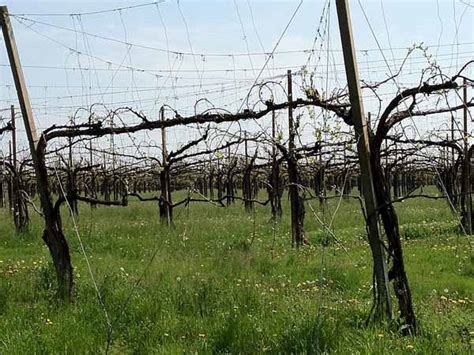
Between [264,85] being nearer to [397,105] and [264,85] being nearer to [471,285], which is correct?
[397,105]

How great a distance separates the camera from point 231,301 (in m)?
5.81

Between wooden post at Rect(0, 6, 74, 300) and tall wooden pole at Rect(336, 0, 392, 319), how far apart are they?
360cm

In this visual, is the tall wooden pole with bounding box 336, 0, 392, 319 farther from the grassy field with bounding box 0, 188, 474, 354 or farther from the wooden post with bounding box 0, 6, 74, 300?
the wooden post with bounding box 0, 6, 74, 300

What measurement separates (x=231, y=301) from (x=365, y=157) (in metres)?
2.12

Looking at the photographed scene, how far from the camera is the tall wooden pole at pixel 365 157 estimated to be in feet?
15.2

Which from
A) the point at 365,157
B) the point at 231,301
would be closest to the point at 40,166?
the point at 231,301

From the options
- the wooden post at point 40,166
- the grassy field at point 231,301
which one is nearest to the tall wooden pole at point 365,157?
the grassy field at point 231,301

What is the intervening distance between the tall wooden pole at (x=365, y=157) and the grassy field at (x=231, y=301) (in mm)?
282

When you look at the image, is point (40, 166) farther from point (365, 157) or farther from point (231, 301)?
point (365, 157)

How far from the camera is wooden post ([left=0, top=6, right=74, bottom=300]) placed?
6.61m

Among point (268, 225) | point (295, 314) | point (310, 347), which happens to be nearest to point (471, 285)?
point (295, 314)

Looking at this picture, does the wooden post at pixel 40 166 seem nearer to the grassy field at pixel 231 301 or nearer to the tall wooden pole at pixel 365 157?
the grassy field at pixel 231 301

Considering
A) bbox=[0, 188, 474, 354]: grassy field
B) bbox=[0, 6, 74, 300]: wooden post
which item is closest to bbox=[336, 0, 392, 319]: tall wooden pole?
bbox=[0, 188, 474, 354]: grassy field

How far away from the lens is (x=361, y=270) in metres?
8.16
